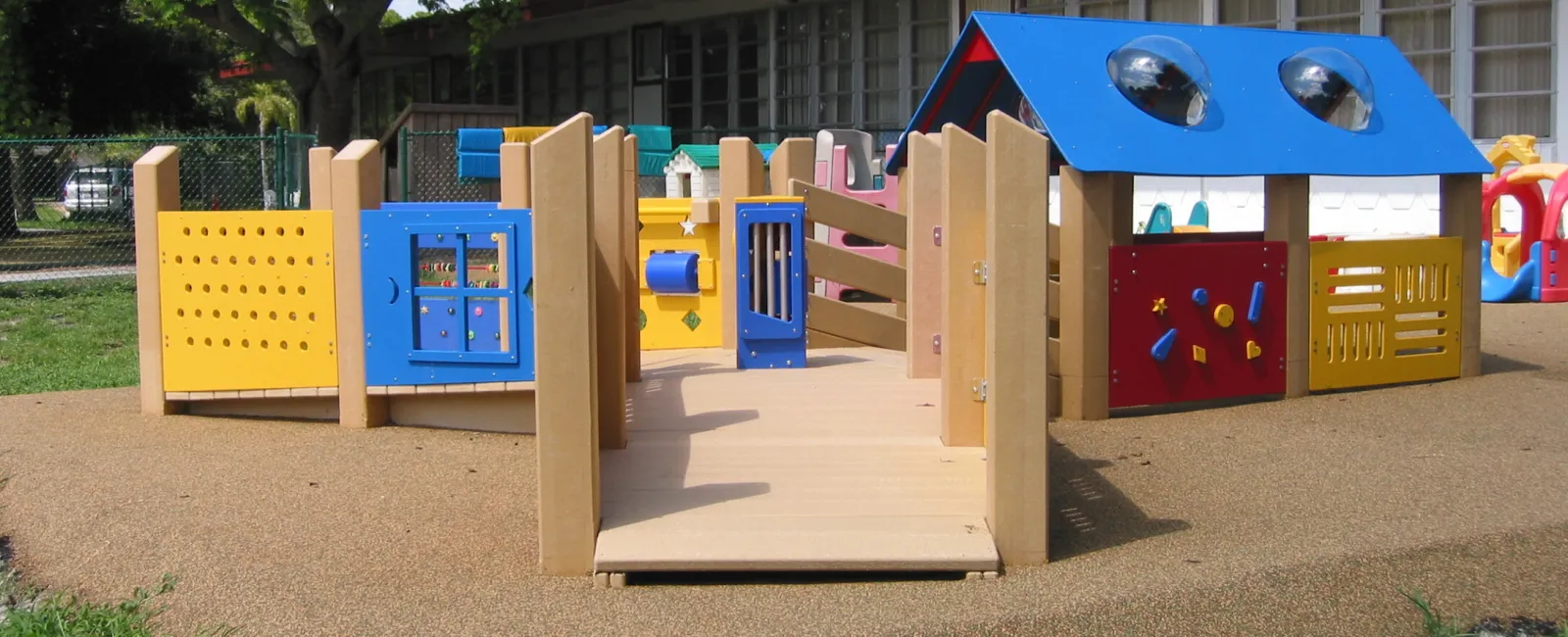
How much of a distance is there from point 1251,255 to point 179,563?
5.72m

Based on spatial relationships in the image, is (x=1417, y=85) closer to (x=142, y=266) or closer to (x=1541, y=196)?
(x=1541, y=196)

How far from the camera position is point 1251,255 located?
8.40m

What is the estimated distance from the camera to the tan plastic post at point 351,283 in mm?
8000

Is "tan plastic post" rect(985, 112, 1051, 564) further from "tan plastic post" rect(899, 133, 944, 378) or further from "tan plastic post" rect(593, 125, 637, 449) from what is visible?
"tan plastic post" rect(899, 133, 944, 378)

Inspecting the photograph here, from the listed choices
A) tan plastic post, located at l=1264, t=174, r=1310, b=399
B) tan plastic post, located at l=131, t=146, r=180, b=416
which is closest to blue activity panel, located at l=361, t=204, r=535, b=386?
tan plastic post, located at l=131, t=146, r=180, b=416

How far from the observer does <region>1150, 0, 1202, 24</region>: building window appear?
18547 mm

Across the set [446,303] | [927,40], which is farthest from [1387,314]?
[927,40]

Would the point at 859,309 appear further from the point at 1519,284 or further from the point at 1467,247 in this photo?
the point at 1519,284

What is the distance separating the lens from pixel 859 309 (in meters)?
9.98

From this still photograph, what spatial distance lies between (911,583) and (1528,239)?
11286 mm

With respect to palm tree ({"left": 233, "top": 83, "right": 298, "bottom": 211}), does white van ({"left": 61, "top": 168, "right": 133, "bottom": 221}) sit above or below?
below

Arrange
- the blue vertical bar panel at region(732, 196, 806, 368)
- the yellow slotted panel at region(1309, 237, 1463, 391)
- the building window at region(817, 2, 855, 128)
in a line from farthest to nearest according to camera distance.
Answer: the building window at region(817, 2, 855, 128) → the blue vertical bar panel at region(732, 196, 806, 368) → the yellow slotted panel at region(1309, 237, 1463, 391)

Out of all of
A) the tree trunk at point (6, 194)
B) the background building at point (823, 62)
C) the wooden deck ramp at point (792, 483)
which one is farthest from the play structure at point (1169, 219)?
the tree trunk at point (6, 194)

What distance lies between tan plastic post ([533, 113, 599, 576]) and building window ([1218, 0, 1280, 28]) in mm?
14232
